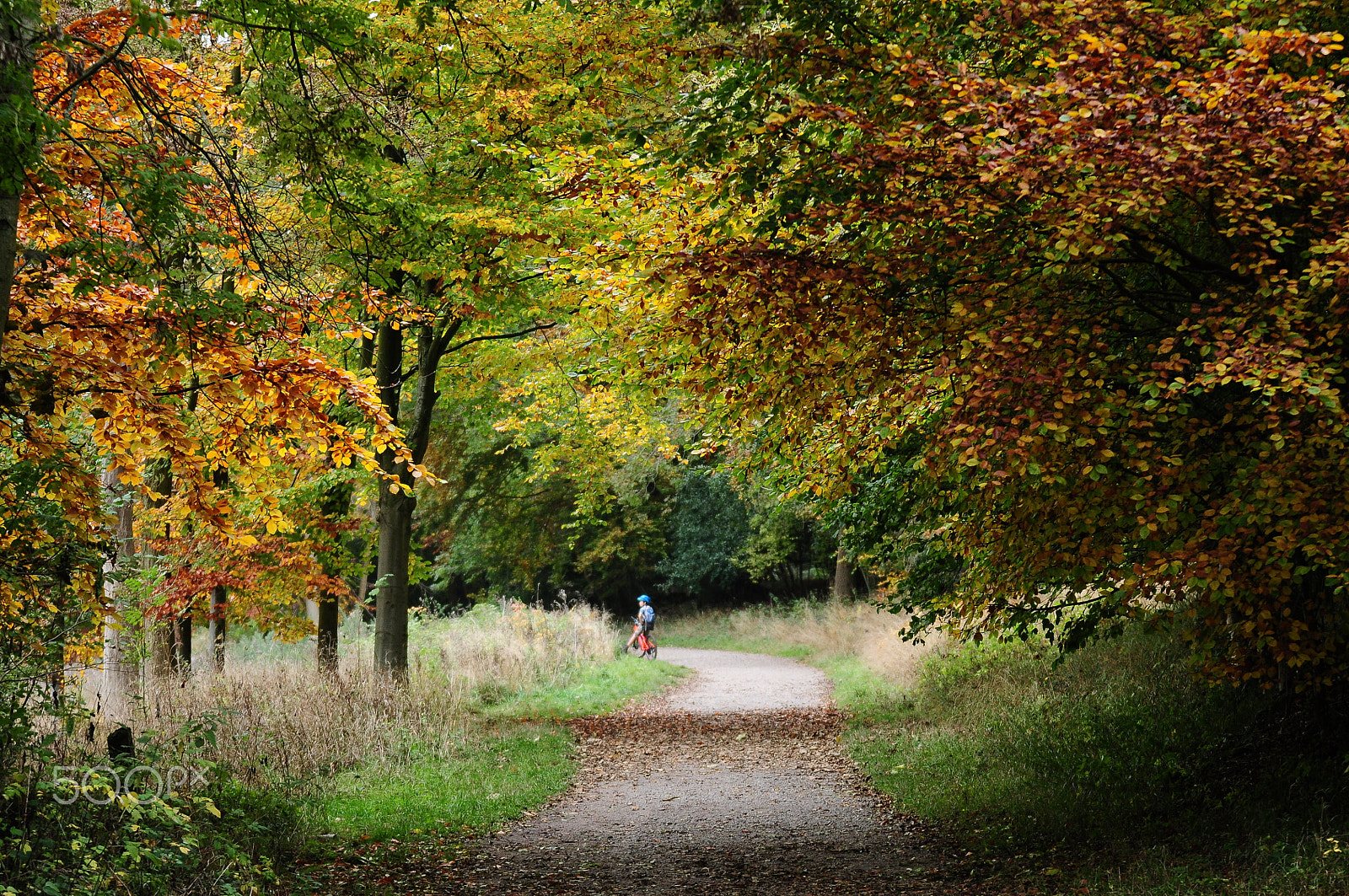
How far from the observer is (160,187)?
513 centimetres

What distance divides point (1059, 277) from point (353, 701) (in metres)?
9.21

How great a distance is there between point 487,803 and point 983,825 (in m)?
4.37

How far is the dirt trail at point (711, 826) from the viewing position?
725 centimetres

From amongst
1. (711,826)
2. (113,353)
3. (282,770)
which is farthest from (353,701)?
(113,353)

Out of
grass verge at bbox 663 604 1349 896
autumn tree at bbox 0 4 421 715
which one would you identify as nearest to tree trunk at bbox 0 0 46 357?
autumn tree at bbox 0 4 421 715

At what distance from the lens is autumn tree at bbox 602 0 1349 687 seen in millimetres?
4809

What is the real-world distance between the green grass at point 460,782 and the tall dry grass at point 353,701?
22 centimetres

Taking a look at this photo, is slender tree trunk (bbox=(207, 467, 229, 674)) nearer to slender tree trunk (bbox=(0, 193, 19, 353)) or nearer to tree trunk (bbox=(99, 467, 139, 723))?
tree trunk (bbox=(99, 467, 139, 723))

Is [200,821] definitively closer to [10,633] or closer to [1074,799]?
[10,633]

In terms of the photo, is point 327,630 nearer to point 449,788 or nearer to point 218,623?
point 218,623

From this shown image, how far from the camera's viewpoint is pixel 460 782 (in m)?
9.86

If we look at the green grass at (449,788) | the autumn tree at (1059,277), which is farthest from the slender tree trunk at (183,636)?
the autumn tree at (1059,277)

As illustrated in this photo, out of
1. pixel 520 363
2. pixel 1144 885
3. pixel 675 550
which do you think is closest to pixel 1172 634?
pixel 1144 885

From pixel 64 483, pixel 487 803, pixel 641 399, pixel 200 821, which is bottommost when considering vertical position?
pixel 487 803
